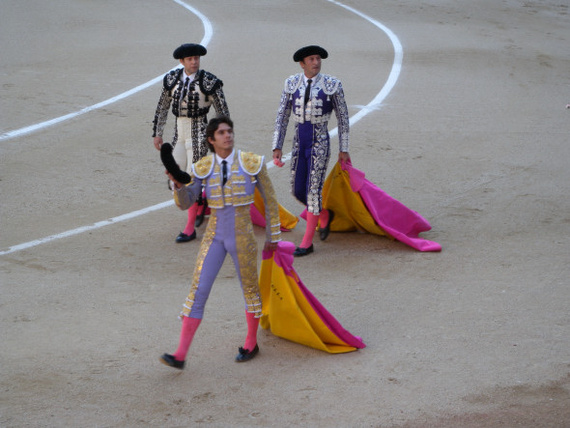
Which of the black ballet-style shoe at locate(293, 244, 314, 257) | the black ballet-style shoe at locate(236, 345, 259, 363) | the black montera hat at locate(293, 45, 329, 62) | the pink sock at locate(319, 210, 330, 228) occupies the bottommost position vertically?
the black ballet-style shoe at locate(293, 244, 314, 257)

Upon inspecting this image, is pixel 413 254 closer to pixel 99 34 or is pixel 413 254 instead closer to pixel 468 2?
pixel 99 34

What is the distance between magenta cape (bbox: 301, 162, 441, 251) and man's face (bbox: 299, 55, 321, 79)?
2.82 feet

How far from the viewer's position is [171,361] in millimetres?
5562

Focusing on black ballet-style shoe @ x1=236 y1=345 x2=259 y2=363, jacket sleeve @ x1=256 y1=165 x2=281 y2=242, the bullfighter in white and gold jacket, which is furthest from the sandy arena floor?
jacket sleeve @ x1=256 y1=165 x2=281 y2=242

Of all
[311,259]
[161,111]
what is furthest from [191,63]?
[311,259]

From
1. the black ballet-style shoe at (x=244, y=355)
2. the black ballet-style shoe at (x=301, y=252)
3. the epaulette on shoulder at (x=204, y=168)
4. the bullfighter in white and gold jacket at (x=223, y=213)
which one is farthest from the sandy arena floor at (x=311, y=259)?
the epaulette on shoulder at (x=204, y=168)

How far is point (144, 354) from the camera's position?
19.4 feet

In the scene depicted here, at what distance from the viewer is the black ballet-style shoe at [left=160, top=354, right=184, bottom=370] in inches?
218

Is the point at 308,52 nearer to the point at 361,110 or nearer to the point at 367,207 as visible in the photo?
the point at 367,207

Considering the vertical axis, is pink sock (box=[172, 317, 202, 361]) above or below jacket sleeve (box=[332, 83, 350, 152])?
below

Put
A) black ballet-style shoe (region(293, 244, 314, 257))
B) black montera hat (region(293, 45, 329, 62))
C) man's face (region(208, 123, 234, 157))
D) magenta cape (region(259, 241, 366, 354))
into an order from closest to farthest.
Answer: man's face (region(208, 123, 234, 157)) < magenta cape (region(259, 241, 366, 354)) < black montera hat (region(293, 45, 329, 62)) < black ballet-style shoe (region(293, 244, 314, 257))

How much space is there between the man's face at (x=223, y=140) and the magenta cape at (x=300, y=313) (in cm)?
75

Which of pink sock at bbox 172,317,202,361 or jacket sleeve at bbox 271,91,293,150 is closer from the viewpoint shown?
pink sock at bbox 172,317,202,361

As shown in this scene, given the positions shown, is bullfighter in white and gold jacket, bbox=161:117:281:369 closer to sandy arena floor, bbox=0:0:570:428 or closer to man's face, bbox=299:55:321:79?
sandy arena floor, bbox=0:0:570:428
